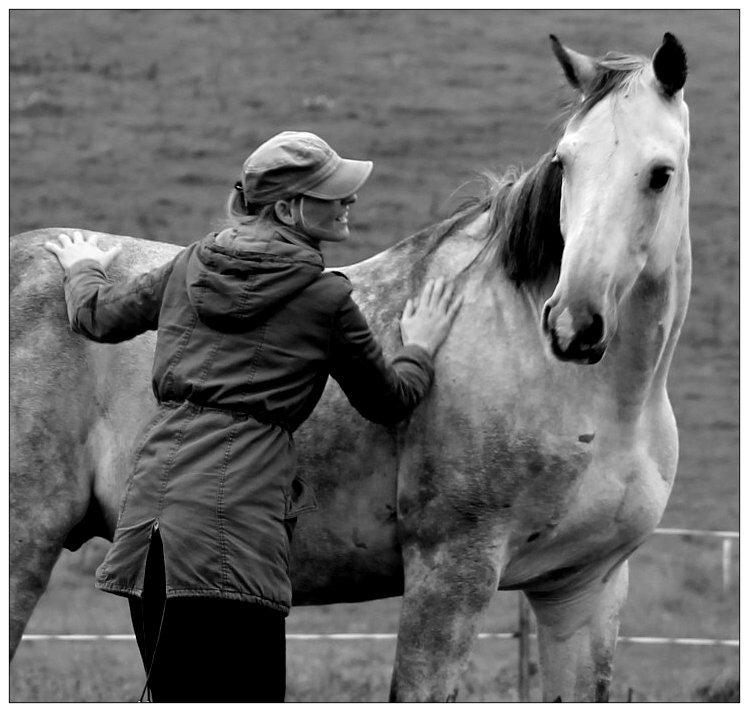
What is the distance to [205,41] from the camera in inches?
733

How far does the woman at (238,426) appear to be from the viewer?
3.13 metres

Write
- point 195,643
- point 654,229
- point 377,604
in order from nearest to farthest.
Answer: point 195,643 < point 654,229 < point 377,604

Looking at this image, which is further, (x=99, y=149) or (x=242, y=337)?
(x=99, y=149)

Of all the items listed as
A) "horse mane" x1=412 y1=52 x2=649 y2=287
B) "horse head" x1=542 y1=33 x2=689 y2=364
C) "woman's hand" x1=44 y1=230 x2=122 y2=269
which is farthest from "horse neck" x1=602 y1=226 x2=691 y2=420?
"woman's hand" x1=44 y1=230 x2=122 y2=269

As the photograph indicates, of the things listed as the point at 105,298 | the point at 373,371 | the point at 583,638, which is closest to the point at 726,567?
the point at 583,638

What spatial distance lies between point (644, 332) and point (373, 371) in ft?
2.76

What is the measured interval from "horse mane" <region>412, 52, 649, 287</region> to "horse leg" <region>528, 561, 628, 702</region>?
1072 mm

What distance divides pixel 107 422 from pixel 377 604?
6.86 metres

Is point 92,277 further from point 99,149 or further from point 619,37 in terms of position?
point 619,37

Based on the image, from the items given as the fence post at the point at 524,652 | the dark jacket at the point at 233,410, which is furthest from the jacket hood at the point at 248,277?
the fence post at the point at 524,652

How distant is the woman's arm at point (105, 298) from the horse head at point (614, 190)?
1142mm

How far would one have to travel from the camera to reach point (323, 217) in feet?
11.0

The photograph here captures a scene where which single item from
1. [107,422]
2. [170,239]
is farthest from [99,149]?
[107,422]

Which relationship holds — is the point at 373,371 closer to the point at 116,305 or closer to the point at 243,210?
the point at 243,210
